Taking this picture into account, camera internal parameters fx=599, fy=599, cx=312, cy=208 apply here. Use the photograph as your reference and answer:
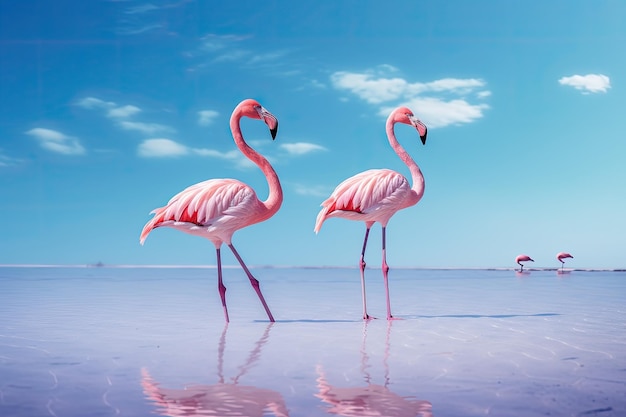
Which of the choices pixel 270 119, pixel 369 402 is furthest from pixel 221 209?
pixel 369 402

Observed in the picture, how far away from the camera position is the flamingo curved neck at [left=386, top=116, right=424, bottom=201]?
788 cm

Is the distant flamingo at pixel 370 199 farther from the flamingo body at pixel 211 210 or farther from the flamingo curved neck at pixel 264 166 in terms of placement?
the flamingo body at pixel 211 210

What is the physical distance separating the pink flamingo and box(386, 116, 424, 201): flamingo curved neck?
78.2 inches

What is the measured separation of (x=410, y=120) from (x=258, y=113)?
7.10ft

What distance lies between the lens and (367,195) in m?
7.21

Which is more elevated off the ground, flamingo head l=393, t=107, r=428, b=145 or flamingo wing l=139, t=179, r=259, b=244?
flamingo head l=393, t=107, r=428, b=145

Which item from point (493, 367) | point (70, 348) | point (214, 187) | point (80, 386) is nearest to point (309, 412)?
point (80, 386)

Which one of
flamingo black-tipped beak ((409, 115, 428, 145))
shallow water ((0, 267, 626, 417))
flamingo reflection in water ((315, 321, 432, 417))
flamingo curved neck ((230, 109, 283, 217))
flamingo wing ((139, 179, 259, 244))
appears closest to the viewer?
flamingo reflection in water ((315, 321, 432, 417))

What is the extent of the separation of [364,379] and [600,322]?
3.98 meters

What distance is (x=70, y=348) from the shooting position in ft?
15.4

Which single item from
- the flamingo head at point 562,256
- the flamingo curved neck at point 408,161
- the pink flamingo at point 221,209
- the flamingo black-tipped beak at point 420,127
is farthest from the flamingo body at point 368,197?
the flamingo head at point 562,256

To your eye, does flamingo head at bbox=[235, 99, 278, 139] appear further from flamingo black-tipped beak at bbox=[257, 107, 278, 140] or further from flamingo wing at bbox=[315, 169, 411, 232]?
flamingo wing at bbox=[315, 169, 411, 232]

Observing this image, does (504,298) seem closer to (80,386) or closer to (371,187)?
(371,187)

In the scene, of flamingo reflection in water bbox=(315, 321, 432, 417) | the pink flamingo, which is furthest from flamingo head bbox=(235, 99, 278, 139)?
flamingo reflection in water bbox=(315, 321, 432, 417)
